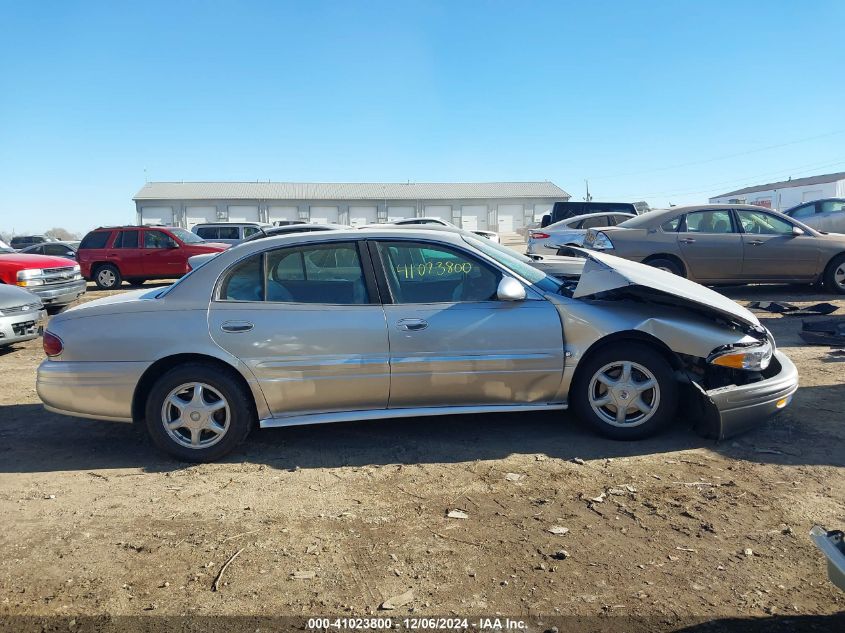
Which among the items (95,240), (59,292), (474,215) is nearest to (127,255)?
(95,240)

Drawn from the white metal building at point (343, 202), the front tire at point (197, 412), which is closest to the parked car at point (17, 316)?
the front tire at point (197, 412)

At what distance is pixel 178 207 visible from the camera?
5834 cm

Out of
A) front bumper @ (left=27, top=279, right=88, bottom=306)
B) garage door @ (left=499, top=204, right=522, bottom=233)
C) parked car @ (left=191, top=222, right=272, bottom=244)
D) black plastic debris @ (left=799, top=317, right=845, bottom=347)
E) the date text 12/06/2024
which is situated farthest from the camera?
garage door @ (left=499, top=204, right=522, bottom=233)

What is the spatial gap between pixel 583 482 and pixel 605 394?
806 mm

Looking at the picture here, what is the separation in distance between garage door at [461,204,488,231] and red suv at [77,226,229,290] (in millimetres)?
45873

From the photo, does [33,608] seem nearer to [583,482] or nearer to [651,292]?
[583,482]

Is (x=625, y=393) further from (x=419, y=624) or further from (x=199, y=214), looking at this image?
(x=199, y=214)

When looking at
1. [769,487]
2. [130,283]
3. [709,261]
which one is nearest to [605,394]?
[769,487]

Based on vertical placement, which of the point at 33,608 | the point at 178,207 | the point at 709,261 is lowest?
the point at 33,608

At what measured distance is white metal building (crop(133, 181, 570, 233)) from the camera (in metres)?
58.4

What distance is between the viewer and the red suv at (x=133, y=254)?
16.7 meters

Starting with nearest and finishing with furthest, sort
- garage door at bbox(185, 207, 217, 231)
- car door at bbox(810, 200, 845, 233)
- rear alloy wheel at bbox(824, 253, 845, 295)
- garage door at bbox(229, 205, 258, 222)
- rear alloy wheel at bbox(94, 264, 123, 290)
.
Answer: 1. rear alloy wheel at bbox(824, 253, 845, 295)
2. rear alloy wheel at bbox(94, 264, 123, 290)
3. car door at bbox(810, 200, 845, 233)
4. garage door at bbox(185, 207, 217, 231)
5. garage door at bbox(229, 205, 258, 222)

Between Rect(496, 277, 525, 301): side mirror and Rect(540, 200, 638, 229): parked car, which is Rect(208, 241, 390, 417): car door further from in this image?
Rect(540, 200, 638, 229): parked car

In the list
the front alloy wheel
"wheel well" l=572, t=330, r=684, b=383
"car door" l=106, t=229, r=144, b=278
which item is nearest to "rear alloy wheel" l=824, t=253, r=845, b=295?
"wheel well" l=572, t=330, r=684, b=383
